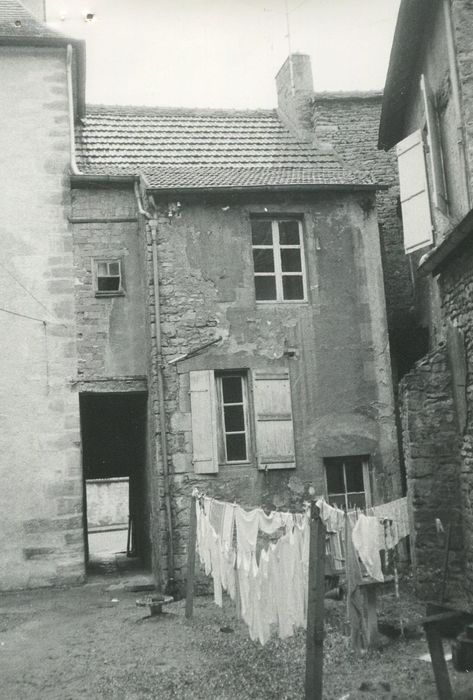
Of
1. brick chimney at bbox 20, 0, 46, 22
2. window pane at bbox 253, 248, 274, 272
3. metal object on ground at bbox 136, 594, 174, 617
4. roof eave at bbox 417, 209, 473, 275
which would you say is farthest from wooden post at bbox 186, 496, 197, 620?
brick chimney at bbox 20, 0, 46, 22

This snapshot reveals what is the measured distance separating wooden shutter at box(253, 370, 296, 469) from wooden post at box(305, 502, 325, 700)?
6.07 metres

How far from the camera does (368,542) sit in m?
8.96

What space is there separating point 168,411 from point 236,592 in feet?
13.2

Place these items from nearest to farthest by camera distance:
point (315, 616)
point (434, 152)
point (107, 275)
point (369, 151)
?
point (315, 616) < point (434, 152) < point (107, 275) < point (369, 151)

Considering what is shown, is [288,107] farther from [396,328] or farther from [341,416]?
[341,416]

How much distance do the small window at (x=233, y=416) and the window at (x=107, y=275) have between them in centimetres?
261

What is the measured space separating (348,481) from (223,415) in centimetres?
238

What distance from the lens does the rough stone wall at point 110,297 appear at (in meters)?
13.2

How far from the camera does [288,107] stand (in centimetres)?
1734

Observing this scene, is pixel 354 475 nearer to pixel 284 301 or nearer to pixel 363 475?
pixel 363 475

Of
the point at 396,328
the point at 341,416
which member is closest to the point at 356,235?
the point at 396,328

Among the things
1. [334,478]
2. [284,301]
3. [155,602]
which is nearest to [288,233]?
[284,301]

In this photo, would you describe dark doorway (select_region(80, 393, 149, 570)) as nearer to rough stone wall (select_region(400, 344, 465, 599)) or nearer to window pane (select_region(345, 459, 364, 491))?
window pane (select_region(345, 459, 364, 491))

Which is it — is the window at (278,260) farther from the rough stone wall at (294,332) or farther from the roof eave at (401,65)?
the roof eave at (401,65)
